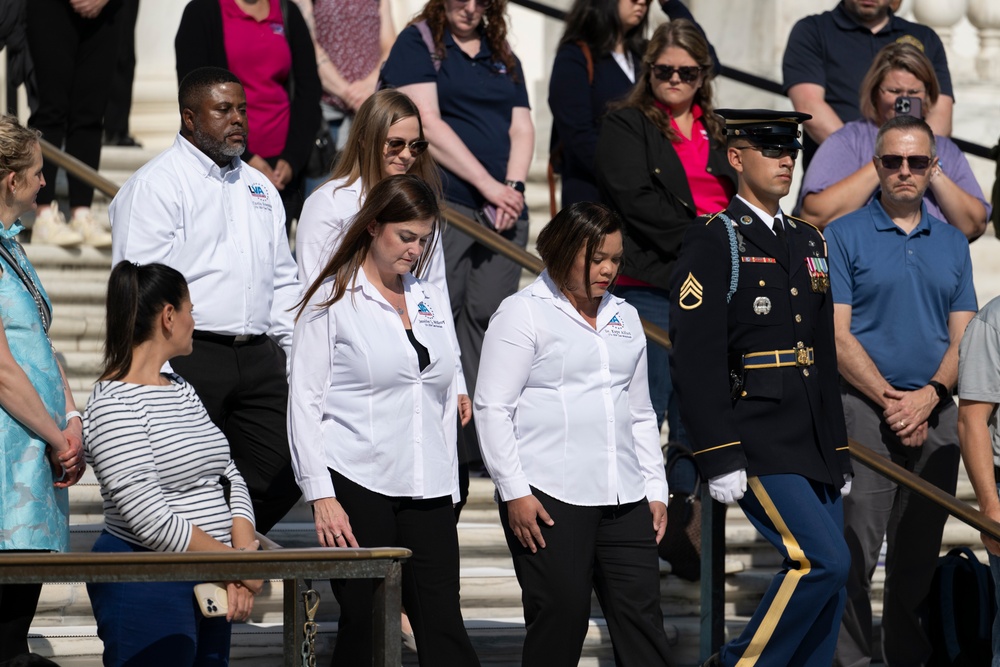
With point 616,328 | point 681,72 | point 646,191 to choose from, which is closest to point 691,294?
point 616,328

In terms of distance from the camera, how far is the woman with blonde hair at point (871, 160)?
6.54 m

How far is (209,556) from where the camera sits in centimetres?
341

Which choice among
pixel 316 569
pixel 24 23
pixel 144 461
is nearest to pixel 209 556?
pixel 316 569

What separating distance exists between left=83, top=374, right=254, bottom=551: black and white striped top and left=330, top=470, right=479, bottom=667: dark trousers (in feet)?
1.12

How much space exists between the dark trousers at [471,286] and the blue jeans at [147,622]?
246cm

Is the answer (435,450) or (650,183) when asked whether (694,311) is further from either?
(650,183)

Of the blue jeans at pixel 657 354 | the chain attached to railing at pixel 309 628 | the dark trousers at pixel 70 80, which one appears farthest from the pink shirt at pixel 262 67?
the chain attached to railing at pixel 309 628

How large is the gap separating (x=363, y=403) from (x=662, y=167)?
2.12 meters

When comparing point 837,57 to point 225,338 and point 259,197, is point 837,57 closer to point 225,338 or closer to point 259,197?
point 259,197

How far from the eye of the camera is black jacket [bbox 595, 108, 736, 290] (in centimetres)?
624

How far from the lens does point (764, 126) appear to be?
16.6ft

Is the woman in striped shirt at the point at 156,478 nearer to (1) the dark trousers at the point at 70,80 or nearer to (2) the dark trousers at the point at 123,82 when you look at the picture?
(1) the dark trousers at the point at 70,80

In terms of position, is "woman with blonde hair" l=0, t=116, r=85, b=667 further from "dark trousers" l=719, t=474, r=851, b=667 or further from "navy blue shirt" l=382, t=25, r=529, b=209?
"navy blue shirt" l=382, t=25, r=529, b=209

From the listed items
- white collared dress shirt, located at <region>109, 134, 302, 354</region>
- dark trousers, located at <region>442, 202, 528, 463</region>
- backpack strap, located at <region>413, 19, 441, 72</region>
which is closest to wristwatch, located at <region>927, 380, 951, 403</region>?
dark trousers, located at <region>442, 202, 528, 463</region>
